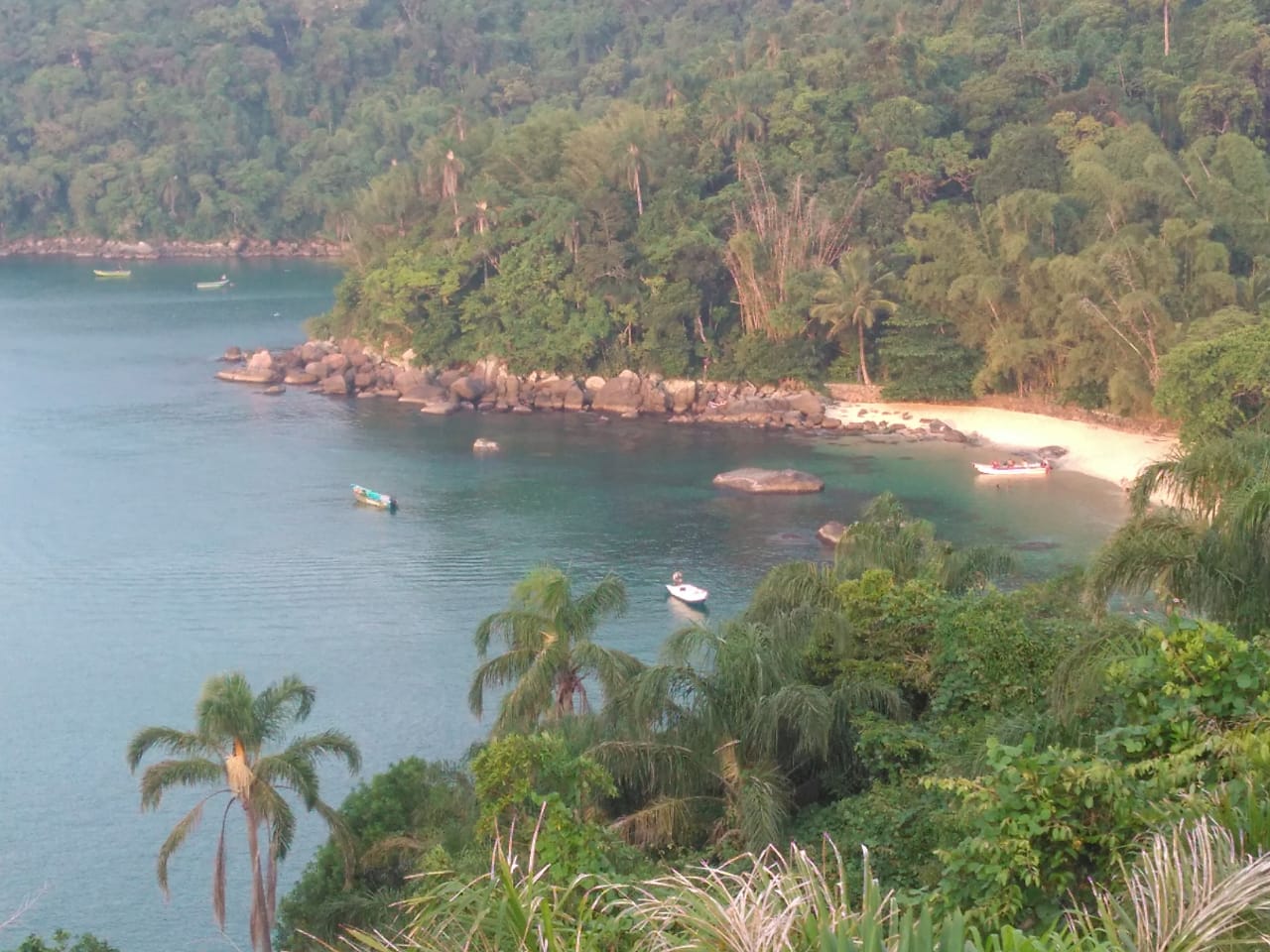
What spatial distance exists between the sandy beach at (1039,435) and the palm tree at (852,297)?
2.53 meters

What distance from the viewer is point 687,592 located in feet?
91.0

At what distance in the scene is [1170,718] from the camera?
777cm

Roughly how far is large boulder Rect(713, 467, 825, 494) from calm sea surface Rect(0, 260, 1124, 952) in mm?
486

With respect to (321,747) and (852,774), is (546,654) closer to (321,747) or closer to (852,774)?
(321,747)

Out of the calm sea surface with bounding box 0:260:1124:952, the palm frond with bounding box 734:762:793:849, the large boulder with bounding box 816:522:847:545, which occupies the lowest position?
the calm sea surface with bounding box 0:260:1124:952

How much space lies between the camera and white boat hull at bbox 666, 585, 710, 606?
2753 cm

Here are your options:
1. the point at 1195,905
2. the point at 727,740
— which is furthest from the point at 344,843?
the point at 1195,905

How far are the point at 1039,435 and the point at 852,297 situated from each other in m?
7.09

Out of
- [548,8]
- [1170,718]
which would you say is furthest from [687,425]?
[548,8]

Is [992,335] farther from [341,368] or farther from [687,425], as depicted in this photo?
[341,368]

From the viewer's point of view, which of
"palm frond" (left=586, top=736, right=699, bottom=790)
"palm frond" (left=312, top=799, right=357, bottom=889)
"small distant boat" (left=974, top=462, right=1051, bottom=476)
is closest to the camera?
"palm frond" (left=586, top=736, right=699, bottom=790)

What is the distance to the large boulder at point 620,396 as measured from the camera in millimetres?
45219

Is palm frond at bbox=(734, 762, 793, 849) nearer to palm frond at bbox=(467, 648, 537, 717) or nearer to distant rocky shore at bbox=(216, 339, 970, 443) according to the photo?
palm frond at bbox=(467, 648, 537, 717)

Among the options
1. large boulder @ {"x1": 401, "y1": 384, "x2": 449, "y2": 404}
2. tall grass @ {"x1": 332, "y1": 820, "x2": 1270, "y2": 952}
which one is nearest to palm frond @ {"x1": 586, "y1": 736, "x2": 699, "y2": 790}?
tall grass @ {"x1": 332, "y1": 820, "x2": 1270, "y2": 952}
